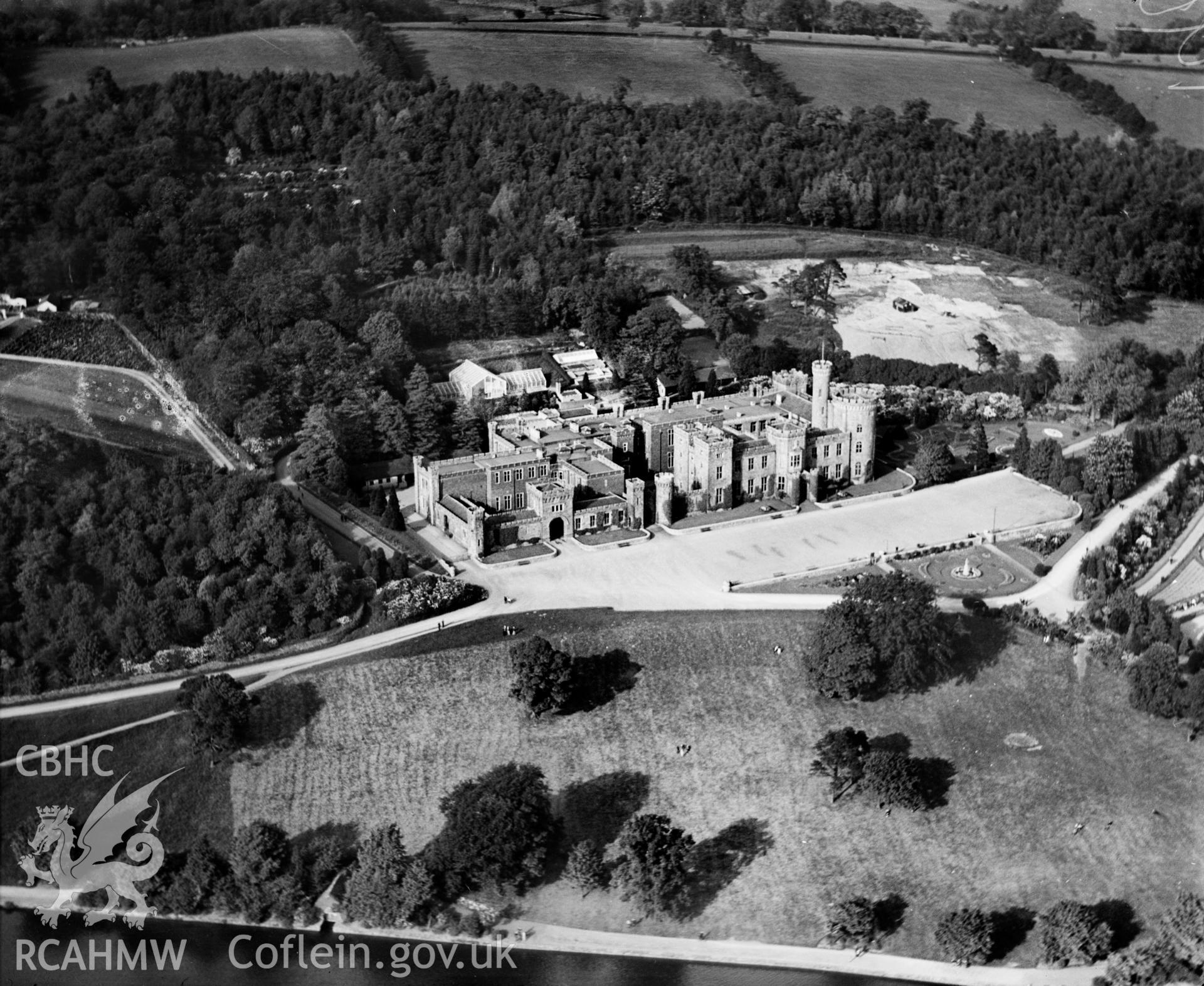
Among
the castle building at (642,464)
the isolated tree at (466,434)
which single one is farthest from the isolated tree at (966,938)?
the isolated tree at (466,434)

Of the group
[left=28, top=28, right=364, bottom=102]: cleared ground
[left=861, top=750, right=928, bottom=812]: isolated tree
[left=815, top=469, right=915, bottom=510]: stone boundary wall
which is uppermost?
[left=28, top=28, right=364, bottom=102]: cleared ground

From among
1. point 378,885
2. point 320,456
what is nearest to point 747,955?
point 378,885

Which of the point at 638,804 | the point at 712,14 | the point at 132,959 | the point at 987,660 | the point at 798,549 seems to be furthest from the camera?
the point at 712,14

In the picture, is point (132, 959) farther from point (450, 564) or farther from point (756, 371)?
point (756, 371)

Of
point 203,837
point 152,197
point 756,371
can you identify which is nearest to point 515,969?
point 203,837

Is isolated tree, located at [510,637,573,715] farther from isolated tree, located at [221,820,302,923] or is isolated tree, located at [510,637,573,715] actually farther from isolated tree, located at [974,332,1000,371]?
isolated tree, located at [974,332,1000,371]

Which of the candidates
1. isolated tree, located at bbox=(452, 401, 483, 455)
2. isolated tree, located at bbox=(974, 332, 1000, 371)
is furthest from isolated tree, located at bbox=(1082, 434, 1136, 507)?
isolated tree, located at bbox=(452, 401, 483, 455)
